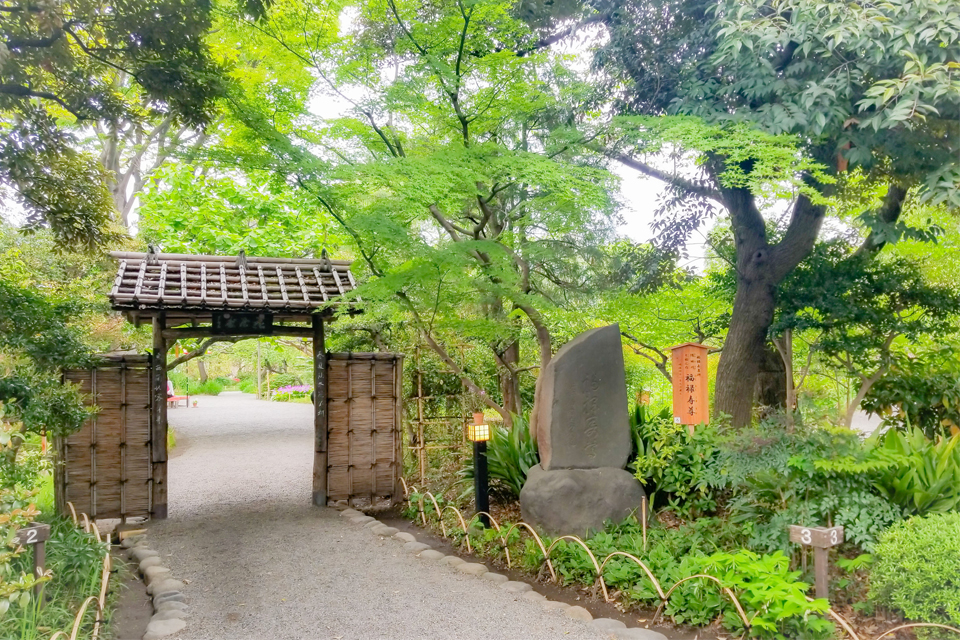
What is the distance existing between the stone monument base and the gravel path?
1.05 m

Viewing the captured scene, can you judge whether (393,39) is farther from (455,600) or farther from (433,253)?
(455,600)

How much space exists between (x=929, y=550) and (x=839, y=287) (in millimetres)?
4108

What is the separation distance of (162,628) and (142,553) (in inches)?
92.5

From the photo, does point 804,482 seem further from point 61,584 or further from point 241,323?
point 241,323

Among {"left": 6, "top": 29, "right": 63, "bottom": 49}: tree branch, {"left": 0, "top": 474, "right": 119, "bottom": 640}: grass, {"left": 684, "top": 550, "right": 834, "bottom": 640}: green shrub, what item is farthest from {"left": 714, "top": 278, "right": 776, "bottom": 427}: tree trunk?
{"left": 6, "top": 29, "right": 63, "bottom": 49}: tree branch

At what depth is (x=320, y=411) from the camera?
8977 mm

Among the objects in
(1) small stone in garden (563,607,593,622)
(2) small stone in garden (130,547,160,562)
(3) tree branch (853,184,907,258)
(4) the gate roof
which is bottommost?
(2) small stone in garden (130,547,160,562)

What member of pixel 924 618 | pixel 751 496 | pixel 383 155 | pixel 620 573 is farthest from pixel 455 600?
pixel 383 155

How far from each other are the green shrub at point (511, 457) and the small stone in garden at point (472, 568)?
1507 mm

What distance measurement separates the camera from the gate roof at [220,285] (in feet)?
25.8

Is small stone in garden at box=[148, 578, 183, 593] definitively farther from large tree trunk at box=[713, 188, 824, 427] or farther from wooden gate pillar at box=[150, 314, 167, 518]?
large tree trunk at box=[713, 188, 824, 427]

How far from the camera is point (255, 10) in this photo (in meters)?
7.16

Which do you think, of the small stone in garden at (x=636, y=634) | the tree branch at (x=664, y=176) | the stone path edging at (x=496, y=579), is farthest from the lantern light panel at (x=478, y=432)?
the tree branch at (x=664, y=176)

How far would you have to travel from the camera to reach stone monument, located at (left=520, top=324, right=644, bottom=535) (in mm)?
6566
